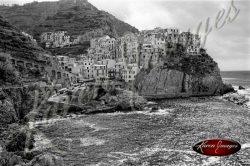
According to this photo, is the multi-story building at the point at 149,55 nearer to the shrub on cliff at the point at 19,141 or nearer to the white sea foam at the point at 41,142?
the white sea foam at the point at 41,142

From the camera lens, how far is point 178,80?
4345 inches

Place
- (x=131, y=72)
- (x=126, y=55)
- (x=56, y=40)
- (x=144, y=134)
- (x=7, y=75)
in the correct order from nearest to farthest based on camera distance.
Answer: (x=144, y=134) < (x=7, y=75) < (x=131, y=72) < (x=126, y=55) < (x=56, y=40)

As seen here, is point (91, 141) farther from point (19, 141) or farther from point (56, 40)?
point (56, 40)

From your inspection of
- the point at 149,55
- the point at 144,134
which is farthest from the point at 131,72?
the point at 144,134

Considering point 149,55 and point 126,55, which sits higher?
point 126,55

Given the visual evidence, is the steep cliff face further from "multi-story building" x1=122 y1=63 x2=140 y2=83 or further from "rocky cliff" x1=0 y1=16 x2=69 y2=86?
"rocky cliff" x1=0 y1=16 x2=69 y2=86

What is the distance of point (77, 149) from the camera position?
4353 centimetres

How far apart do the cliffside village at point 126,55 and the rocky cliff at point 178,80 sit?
420 centimetres

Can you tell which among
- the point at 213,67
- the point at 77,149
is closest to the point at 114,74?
the point at 213,67

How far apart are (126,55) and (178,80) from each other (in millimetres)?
29160

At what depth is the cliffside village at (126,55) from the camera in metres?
115

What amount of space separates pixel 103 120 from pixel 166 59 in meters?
54.3

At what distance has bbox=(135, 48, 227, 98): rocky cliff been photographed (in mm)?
109188

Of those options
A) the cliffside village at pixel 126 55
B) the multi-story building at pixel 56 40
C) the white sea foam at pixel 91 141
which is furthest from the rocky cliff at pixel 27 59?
the multi-story building at pixel 56 40
